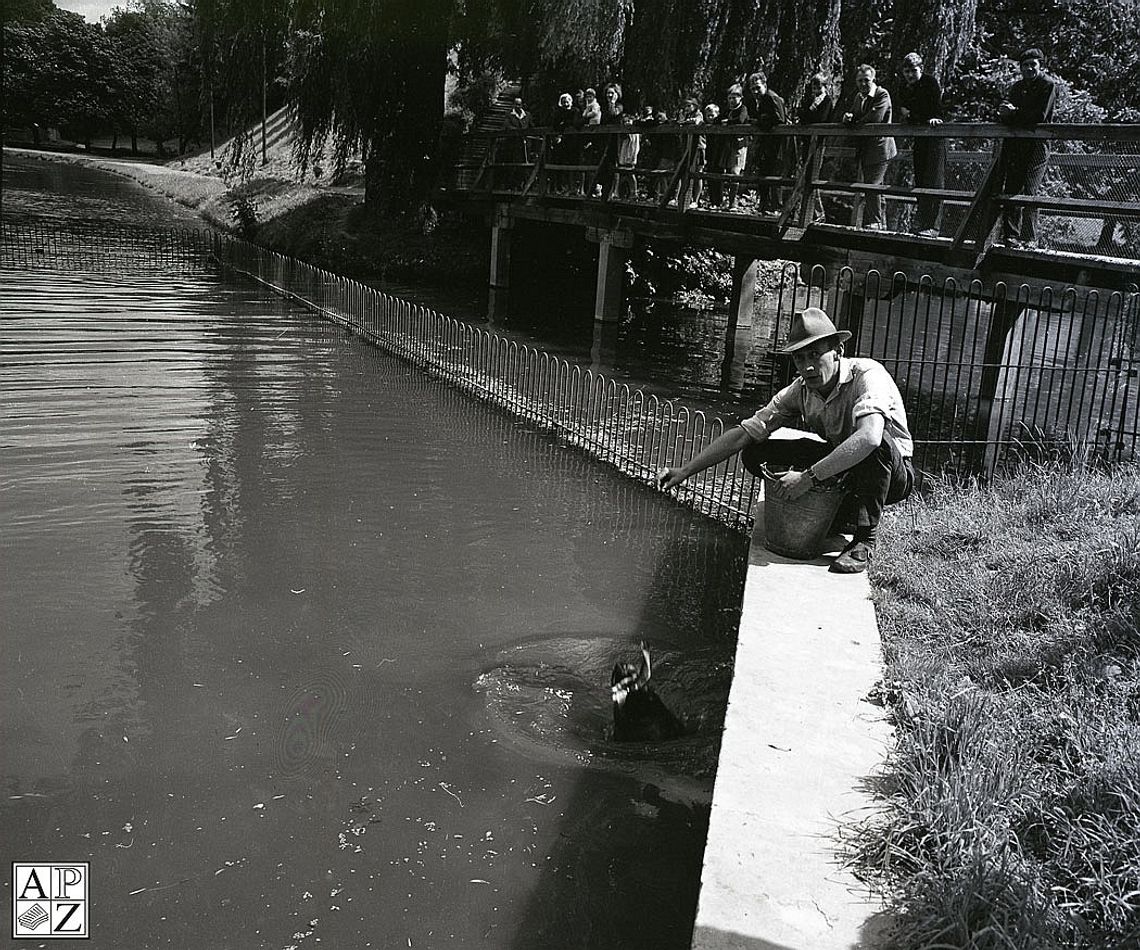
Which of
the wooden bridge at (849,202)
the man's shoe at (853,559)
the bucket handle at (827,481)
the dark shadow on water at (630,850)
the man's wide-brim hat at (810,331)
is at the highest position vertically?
the wooden bridge at (849,202)

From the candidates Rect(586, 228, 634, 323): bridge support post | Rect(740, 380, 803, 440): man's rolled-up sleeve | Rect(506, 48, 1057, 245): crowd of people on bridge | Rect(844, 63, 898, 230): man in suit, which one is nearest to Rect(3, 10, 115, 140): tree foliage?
Rect(506, 48, 1057, 245): crowd of people on bridge

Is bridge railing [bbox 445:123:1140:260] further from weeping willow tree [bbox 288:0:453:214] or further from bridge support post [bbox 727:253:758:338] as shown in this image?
weeping willow tree [bbox 288:0:453:214]

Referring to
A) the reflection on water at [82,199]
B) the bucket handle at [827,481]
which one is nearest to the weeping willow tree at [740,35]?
the bucket handle at [827,481]

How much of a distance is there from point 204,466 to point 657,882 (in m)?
6.68

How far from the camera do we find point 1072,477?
25.5 feet

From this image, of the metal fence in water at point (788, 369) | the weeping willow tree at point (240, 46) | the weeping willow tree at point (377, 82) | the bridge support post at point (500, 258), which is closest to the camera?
the metal fence in water at point (788, 369)

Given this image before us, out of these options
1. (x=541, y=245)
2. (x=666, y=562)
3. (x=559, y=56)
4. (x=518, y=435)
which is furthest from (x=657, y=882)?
(x=541, y=245)

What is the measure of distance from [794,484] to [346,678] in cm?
270

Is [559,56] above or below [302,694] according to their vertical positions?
above

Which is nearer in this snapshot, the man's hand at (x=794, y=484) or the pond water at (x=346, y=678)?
the pond water at (x=346, y=678)

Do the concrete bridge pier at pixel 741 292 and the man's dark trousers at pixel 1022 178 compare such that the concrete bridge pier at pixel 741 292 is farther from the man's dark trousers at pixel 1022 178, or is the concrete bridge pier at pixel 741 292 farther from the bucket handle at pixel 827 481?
the bucket handle at pixel 827 481

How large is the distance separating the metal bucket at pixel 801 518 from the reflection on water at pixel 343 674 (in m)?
0.82

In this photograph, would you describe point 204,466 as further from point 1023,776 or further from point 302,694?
point 1023,776

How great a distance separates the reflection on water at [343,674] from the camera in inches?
173
